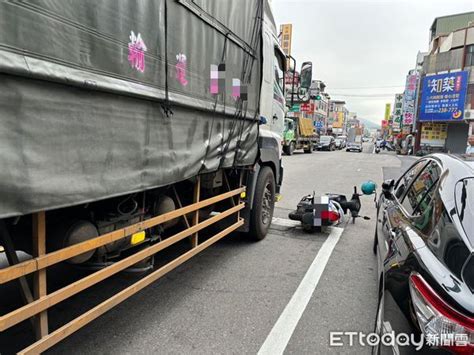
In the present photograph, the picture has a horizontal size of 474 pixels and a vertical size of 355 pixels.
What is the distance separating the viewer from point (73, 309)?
304cm

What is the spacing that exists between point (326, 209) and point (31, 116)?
14.9ft

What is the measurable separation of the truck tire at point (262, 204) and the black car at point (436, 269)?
7.37 feet

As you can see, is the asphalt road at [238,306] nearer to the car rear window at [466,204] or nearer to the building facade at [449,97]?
→ the car rear window at [466,204]

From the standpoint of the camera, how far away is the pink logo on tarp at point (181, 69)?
8.88 feet

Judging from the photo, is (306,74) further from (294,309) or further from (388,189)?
(294,309)

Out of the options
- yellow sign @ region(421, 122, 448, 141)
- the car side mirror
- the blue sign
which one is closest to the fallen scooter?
the car side mirror

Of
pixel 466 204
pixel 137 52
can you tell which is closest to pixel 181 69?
pixel 137 52

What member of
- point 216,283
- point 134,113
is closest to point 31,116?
point 134,113

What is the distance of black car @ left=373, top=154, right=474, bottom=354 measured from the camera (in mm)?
1475

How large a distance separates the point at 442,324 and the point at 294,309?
1.87 m

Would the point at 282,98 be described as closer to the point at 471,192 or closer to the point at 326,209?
the point at 326,209

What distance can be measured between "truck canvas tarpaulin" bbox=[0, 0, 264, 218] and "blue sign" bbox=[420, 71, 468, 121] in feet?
117

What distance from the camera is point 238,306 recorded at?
3.22m

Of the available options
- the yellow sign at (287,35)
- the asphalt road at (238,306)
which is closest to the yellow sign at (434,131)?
the yellow sign at (287,35)
